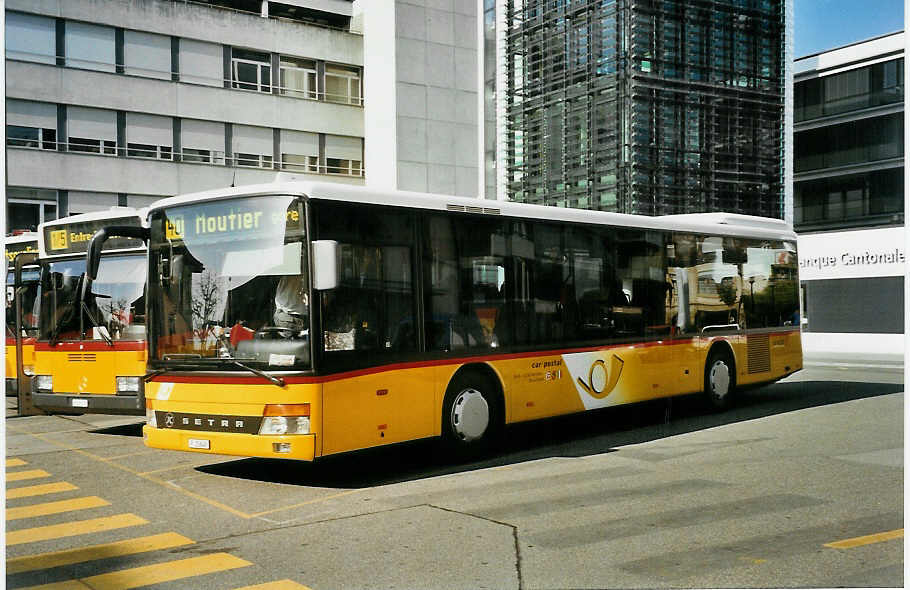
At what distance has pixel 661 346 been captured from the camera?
13.1 metres

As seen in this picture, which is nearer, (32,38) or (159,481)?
(159,481)

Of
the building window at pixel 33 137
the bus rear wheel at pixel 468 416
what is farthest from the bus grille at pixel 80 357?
the building window at pixel 33 137

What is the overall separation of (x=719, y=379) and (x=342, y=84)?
28533 mm

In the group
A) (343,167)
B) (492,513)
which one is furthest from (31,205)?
(492,513)

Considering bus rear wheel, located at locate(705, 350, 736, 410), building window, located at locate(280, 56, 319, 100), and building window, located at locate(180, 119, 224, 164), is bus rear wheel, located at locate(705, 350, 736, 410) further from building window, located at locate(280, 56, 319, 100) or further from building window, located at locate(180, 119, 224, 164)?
building window, located at locate(280, 56, 319, 100)

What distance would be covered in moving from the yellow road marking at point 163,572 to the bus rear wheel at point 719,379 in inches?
366

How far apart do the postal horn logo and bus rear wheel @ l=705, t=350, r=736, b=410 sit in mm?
2385

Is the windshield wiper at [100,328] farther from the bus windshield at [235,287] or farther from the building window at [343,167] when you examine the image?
the building window at [343,167]

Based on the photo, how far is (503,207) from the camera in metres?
10.8

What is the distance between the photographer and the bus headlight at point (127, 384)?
1245 centimetres

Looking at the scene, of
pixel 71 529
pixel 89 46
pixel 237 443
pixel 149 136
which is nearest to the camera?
pixel 71 529

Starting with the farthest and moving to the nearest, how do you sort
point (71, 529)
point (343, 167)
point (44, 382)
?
1. point (343, 167)
2. point (44, 382)
3. point (71, 529)

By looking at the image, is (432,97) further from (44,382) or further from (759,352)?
(44,382)

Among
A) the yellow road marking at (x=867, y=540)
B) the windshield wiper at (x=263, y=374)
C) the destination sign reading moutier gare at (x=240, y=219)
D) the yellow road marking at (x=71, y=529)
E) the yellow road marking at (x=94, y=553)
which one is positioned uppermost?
the destination sign reading moutier gare at (x=240, y=219)
